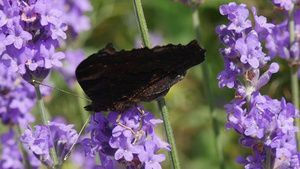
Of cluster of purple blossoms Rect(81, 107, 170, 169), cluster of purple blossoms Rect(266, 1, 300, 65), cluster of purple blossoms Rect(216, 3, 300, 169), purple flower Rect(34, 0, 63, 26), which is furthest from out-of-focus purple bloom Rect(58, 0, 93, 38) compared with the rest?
cluster of purple blossoms Rect(216, 3, 300, 169)

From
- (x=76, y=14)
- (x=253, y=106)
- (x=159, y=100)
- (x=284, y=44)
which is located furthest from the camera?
(x=76, y=14)

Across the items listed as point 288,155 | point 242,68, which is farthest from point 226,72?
point 288,155

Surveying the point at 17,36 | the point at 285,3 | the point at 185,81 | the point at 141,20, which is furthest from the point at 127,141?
the point at 185,81

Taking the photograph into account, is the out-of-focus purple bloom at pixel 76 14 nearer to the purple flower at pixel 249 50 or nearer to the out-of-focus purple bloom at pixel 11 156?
the out-of-focus purple bloom at pixel 11 156

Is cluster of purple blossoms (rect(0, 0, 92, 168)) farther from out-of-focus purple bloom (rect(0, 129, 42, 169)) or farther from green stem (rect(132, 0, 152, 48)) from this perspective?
out-of-focus purple bloom (rect(0, 129, 42, 169))

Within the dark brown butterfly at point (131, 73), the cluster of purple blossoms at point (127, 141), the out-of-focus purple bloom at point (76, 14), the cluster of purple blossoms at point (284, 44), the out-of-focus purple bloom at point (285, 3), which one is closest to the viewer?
the cluster of purple blossoms at point (127, 141)

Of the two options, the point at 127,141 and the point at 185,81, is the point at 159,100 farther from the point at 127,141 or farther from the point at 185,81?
the point at 185,81

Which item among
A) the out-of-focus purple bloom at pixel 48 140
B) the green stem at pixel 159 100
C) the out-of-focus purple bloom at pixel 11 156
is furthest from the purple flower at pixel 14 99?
the green stem at pixel 159 100
